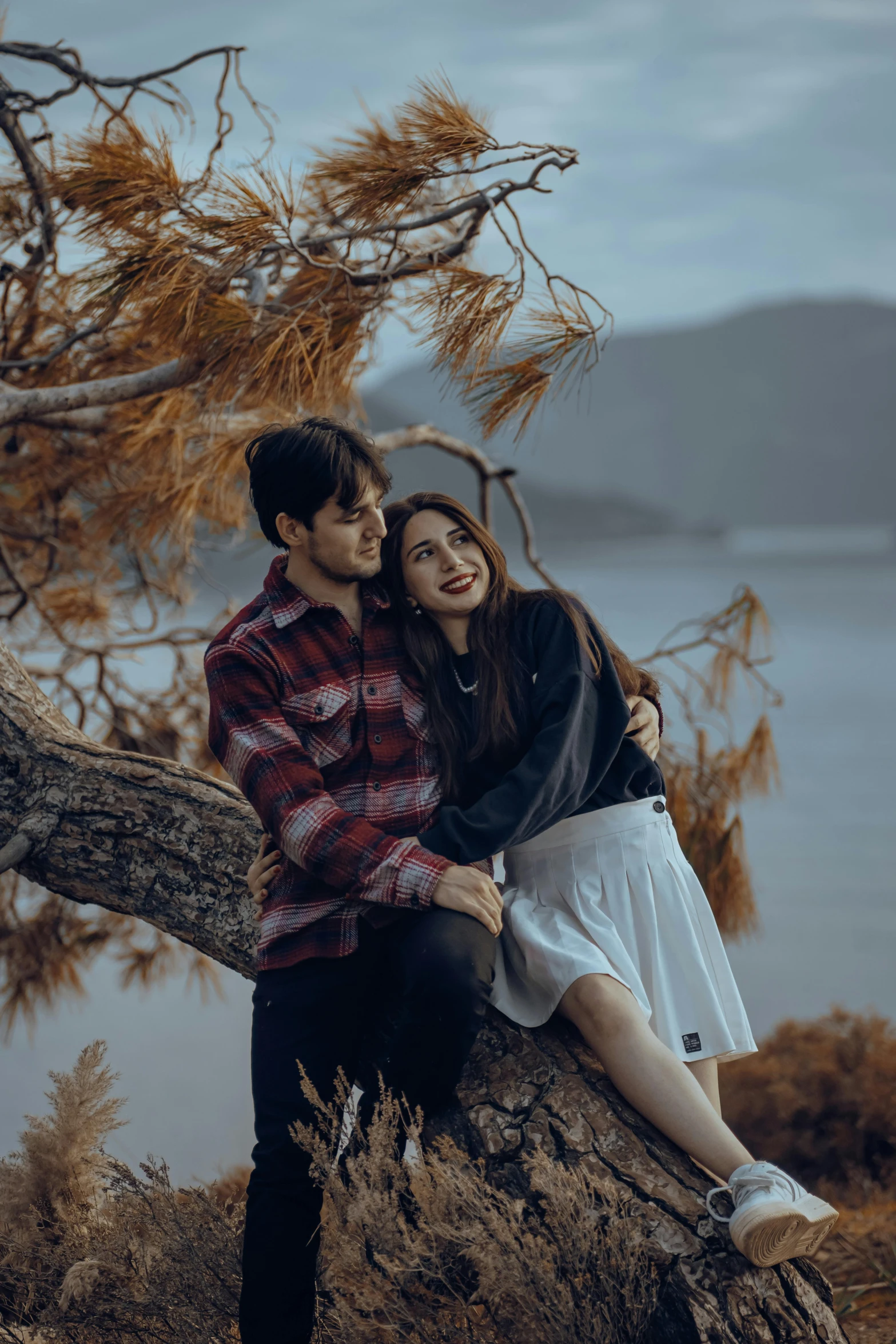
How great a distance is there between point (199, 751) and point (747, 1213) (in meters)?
2.36

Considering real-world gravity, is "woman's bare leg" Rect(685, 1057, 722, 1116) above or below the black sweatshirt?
below

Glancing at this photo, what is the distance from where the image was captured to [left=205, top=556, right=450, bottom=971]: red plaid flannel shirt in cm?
127

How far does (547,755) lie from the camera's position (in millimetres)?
1316

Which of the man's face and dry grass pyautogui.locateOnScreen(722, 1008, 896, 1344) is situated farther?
dry grass pyautogui.locateOnScreen(722, 1008, 896, 1344)

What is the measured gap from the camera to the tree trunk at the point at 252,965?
112 centimetres

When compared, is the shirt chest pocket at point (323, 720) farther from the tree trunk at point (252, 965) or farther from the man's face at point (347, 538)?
the tree trunk at point (252, 965)

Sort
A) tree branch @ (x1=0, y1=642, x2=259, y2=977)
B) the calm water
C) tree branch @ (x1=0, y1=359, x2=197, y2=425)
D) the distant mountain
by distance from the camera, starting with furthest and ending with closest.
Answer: the distant mountain < the calm water < tree branch @ (x1=0, y1=359, x2=197, y2=425) < tree branch @ (x1=0, y1=642, x2=259, y2=977)

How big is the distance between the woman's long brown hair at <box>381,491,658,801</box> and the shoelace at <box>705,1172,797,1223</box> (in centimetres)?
56

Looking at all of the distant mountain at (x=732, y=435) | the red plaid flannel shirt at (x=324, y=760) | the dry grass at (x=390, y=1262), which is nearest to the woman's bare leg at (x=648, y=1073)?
the dry grass at (x=390, y=1262)

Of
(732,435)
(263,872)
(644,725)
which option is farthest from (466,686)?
(732,435)

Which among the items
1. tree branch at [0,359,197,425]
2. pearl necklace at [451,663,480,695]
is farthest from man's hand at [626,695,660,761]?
tree branch at [0,359,197,425]

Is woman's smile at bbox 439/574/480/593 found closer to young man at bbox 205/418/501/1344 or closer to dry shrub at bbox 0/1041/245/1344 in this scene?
young man at bbox 205/418/501/1344

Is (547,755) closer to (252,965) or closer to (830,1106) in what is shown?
(252,965)

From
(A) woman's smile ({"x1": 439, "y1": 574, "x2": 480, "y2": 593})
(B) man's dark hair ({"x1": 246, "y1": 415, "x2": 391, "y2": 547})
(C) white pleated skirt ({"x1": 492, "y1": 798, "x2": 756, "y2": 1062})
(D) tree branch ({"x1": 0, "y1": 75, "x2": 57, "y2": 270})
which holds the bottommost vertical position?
(C) white pleated skirt ({"x1": 492, "y1": 798, "x2": 756, "y2": 1062})
